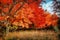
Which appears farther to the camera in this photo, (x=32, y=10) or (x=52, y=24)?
(x=32, y=10)

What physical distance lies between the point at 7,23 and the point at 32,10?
0.73 m

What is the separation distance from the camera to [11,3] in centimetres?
352

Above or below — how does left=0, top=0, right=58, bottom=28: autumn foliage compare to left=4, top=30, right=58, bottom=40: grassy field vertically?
above

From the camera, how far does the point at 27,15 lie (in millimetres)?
3674

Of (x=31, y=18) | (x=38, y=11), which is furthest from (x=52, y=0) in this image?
(x=31, y=18)

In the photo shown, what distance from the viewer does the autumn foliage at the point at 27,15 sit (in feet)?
11.4

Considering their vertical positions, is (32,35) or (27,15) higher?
(27,15)

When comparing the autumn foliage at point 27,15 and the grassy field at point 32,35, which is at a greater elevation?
the autumn foliage at point 27,15

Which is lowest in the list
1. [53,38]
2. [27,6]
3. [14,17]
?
[53,38]

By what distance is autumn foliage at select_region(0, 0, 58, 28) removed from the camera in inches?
136

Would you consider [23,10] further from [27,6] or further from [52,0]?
[52,0]

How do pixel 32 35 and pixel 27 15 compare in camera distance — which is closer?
pixel 32 35

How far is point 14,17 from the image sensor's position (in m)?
3.48

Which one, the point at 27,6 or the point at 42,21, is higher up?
the point at 27,6
